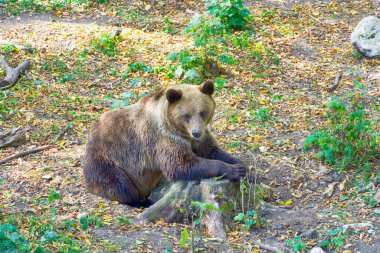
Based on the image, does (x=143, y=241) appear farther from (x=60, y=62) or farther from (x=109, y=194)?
(x=60, y=62)

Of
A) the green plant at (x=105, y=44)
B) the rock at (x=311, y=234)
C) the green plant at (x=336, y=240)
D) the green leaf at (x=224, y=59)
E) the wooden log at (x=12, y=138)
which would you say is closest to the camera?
the green plant at (x=336, y=240)

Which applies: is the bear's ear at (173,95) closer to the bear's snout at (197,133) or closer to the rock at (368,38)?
the bear's snout at (197,133)

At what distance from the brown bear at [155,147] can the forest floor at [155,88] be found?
45cm

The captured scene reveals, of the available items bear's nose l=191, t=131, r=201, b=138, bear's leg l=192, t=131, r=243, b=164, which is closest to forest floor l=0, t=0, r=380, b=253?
bear's leg l=192, t=131, r=243, b=164

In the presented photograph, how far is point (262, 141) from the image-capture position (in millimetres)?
9312

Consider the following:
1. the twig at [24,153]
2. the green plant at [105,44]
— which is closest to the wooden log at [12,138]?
the twig at [24,153]

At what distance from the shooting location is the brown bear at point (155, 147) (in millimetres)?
7500

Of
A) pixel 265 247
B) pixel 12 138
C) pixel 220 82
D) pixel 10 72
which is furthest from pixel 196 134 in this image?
pixel 10 72

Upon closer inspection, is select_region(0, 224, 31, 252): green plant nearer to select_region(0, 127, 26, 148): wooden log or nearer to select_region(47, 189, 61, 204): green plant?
select_region(47, 189, 61, 204): green plant

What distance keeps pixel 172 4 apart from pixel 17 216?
8.81 meters

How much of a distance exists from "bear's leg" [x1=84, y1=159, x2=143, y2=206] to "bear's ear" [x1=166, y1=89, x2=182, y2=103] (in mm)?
1283

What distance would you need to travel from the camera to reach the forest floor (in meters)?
6.58

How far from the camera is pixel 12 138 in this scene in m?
9.27

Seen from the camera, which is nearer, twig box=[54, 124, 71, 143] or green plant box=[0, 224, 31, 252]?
green plant box=[0, 224, 31, 252]
